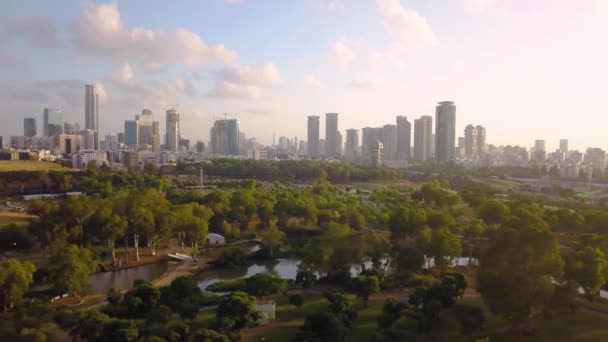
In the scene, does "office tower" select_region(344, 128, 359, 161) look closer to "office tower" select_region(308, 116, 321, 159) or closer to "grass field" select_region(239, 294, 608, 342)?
"office tower" select_region(308, 116, 321, 159)

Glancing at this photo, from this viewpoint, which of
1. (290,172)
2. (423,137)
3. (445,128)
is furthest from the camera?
(423,137)

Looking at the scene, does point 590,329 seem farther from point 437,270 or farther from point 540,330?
point 437,270

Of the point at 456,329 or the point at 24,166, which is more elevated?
the point at 24,166

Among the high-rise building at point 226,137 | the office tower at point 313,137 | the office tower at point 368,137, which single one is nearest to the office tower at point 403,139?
the office tower at point 368,137

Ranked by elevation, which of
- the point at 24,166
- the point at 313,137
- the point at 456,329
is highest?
the point at 313,137

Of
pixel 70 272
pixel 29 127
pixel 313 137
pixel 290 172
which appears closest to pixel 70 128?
pixel 29 127

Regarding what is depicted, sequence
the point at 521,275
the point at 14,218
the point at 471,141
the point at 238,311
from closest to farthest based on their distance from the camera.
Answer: the point at 521,275 → the point at 238,311 → the point at 14,218 → the point at 471,141

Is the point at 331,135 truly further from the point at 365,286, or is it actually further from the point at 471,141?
the point at 365,286
